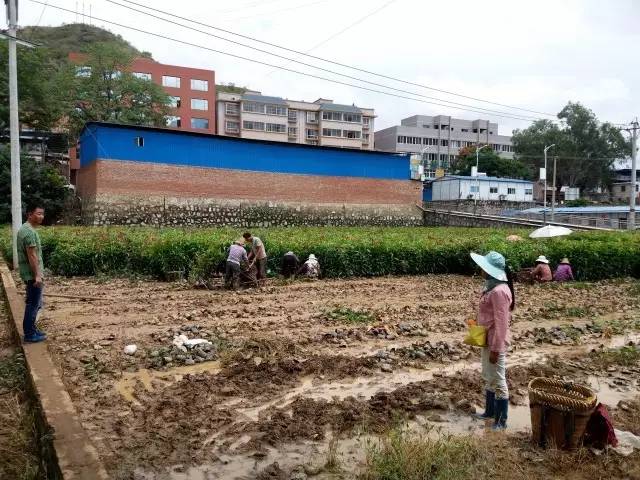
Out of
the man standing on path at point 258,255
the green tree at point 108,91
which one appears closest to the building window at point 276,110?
the green tree at point 108,91

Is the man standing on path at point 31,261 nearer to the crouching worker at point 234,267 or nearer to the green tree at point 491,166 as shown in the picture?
the crouching worker at point 234,267

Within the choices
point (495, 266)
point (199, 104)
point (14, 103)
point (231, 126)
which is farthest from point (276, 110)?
point (495, 266)

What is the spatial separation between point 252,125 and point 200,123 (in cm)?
636

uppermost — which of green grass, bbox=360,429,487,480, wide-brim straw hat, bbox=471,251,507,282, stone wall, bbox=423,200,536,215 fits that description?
stone wall, bbox=423,200,536,215

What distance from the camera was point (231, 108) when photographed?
206 feet

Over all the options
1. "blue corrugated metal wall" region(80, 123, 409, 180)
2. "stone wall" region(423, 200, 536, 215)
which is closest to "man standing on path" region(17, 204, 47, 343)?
"blue corrugated metal wall" region(80, 123, 409, 180)

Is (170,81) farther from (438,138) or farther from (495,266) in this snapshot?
(495,266)

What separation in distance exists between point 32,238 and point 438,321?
695 centimetres

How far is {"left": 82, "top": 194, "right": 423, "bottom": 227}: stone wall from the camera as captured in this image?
98.5ft

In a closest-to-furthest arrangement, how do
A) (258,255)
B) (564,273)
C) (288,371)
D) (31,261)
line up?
(288,371), (31,261), (258,255), (564,273)

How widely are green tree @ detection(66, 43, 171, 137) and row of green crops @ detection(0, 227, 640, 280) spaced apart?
2444 centimetres

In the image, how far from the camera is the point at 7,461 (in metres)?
4.29

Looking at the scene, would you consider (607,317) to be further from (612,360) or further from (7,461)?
(7,461)

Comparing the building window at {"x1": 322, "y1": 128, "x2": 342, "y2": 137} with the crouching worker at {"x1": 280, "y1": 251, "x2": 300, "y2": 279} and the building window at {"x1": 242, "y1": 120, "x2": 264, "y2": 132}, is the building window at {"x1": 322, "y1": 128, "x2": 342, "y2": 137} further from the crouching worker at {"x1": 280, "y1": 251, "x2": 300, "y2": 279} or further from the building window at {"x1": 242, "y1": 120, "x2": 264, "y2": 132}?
the crouching worker at {"x1": 280, "y1": 251, "x2": 300, "y2": 279}
